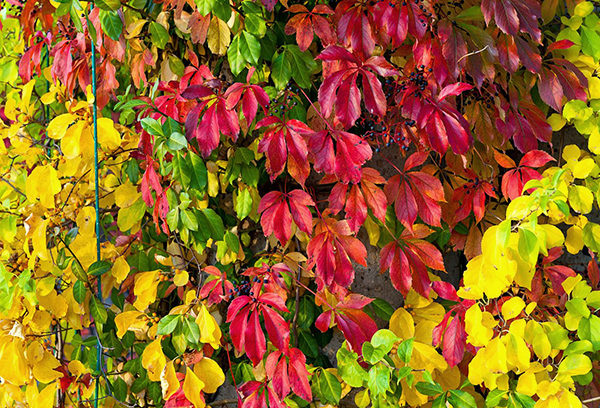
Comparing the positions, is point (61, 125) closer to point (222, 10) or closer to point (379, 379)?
point (222, 10)

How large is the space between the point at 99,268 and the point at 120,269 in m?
0.06

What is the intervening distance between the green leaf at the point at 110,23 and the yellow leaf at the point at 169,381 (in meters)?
0.73

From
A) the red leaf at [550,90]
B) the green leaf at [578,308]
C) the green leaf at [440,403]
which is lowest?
the green leaf at [440,403]

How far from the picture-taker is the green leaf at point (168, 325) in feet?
4.07

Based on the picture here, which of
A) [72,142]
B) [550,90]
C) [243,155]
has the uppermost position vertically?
[72,142]

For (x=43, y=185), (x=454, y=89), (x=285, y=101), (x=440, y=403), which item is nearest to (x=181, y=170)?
(x=285, y=101)

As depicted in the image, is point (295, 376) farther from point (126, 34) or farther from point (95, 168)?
point (126, 34)

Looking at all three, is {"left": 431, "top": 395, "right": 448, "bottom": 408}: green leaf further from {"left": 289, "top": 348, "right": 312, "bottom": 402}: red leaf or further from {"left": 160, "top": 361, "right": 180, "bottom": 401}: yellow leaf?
{"left": 160, "top": 361, "right": 180, "bottom": 401}: yellow leaf

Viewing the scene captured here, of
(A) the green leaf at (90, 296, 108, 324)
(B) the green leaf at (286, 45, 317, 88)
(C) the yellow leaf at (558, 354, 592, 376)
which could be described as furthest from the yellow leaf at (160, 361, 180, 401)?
(C) the yellow leaf at (558, 354, 592, 376)

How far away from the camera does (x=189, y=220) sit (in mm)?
1284

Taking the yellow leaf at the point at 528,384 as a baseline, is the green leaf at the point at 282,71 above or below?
above

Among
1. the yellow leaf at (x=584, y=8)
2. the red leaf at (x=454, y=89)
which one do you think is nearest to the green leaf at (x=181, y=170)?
the red leaf at (x=454, y=89)

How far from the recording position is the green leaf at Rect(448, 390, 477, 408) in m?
1.14

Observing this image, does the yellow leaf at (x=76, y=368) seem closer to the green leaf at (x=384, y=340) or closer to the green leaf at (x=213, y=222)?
the green leaf at (x=213, y=222)
